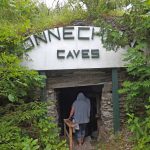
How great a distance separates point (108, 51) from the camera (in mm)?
9359

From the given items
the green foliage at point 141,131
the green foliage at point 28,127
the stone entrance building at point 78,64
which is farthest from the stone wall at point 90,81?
the green foliage at point 141,131

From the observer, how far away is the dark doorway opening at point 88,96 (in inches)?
452

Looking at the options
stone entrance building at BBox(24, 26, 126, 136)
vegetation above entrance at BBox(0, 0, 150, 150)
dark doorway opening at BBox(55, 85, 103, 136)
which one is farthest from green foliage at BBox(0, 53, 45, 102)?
dark doorway opening at BBox(55, 85, 103, 136)

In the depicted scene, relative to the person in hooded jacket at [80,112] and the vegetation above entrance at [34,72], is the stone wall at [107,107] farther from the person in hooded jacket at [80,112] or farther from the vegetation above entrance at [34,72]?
the vegetation above entrance at [34,72]

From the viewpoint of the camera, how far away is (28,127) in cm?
842

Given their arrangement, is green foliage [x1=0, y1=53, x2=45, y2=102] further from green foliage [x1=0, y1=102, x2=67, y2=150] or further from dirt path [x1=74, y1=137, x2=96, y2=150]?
dirt path [x1=74, y1=137, x2=96, y2=150]

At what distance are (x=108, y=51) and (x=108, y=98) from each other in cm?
131

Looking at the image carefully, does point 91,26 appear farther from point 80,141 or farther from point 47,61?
point 80,141

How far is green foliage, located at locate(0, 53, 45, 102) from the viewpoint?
725cm

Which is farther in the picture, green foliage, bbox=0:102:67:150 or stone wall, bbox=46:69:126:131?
stone wall, bbox=46:69:126:131

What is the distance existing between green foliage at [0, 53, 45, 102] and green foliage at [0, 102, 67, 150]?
0.46 meters

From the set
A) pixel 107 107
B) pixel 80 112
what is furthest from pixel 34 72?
pixel 107 107

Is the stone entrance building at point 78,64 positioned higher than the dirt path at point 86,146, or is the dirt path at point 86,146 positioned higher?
the stone entrance building at point 78,64

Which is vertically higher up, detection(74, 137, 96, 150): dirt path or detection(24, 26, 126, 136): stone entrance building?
detection(24, 26, 126, 136): stone entrance building
